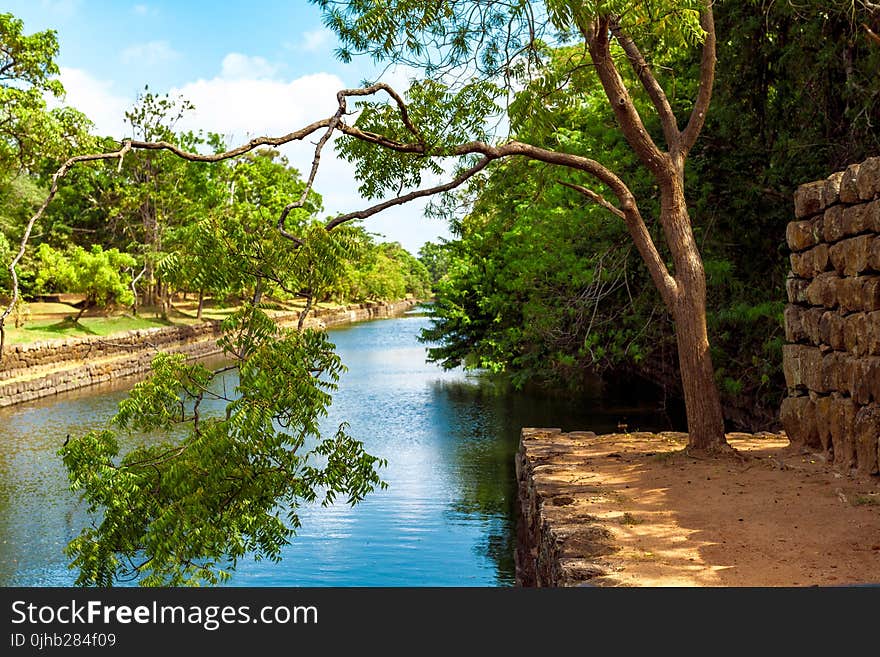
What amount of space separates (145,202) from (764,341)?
26199 mm

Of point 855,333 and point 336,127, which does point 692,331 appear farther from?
point 336,127

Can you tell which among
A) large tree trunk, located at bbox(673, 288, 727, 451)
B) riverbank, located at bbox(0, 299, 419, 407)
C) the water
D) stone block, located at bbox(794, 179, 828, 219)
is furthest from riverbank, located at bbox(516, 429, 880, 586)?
riverbank, located at bbox(0, 299, 419, 407)

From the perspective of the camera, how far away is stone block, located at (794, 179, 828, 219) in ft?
27.6

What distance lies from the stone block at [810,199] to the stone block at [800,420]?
1.74 m

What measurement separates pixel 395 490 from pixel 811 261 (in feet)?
22.6

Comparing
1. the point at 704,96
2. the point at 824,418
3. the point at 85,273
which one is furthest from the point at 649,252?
the point at 85,273

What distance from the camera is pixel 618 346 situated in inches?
564

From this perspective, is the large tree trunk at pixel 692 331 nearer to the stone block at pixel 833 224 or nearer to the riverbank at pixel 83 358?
the stone block at pixel 833 224

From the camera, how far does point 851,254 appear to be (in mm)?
7703

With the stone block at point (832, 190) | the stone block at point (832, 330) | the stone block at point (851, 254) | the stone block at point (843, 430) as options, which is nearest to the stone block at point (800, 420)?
the stone block at point (843, 430)

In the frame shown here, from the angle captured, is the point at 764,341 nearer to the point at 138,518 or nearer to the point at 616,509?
the point at 616,509

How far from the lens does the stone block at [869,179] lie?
733 centimetres

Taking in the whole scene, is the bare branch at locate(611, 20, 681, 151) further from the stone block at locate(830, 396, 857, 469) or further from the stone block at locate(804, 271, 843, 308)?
the stone block at locate(830, 396, 857, 469)

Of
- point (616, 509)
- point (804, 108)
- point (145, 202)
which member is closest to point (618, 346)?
point (804, 108)
